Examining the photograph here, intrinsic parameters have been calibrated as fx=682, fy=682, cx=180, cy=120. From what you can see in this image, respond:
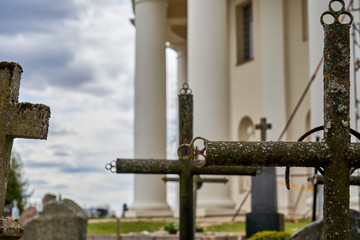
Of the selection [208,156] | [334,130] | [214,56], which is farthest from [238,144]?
[214,56]

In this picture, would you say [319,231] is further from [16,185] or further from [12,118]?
[16,185]

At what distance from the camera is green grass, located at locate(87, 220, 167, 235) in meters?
16.8

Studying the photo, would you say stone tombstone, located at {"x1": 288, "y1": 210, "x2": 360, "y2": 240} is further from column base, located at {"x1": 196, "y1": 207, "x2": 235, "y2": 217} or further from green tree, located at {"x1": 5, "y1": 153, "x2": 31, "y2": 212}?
green tree, located at {"x1": 5, "y1": 153, "x2": 31, "y2": 212}

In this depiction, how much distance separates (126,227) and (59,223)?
9546 millimetres

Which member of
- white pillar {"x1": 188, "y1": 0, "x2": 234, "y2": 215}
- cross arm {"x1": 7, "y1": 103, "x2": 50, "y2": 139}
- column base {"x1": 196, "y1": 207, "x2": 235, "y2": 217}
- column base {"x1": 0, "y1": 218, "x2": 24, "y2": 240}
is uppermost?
white pillar {"x1": 188, "y1": 0, "x2": 234, "y2": 215}

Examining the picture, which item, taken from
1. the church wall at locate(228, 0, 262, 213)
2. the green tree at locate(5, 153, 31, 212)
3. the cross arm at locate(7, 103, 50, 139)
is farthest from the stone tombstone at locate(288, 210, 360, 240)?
the green tree at locate(5, 153, 31, 212)

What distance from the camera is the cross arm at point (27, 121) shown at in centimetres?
440

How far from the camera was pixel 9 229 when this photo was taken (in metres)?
4.23

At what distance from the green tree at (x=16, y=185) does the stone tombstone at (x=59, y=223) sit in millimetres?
30800

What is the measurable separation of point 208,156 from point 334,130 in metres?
0.76

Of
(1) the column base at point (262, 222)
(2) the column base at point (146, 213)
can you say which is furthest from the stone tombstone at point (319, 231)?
(2) the column base at point (146, 213)

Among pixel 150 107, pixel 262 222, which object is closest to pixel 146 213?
pixel 150 107

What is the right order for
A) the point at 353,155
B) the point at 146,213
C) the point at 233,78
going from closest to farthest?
the point at 353,155 → the point at 146,213 → the point at 233,78

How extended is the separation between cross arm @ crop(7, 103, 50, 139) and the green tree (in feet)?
115
